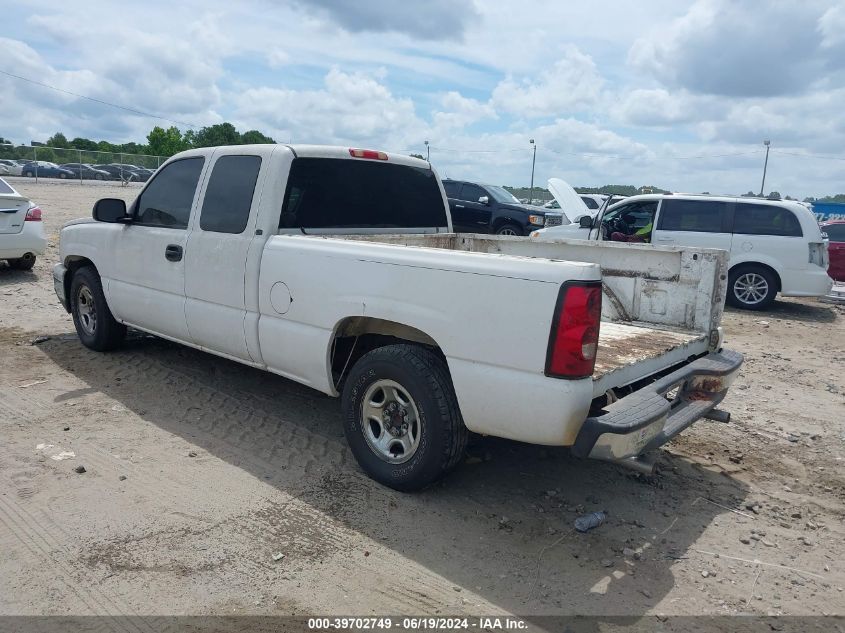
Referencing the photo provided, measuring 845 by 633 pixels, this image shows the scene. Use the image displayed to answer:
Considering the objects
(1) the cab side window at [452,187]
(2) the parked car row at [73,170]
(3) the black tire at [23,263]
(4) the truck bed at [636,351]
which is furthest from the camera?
(2) the parked car row at [73,170]

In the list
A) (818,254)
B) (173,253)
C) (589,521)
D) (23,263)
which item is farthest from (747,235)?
(23,263)

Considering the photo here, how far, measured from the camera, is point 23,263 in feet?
34.8

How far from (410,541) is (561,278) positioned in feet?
5.09

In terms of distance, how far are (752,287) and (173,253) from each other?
933cm

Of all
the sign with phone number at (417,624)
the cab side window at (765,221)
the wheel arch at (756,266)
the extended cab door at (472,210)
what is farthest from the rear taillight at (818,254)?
the sign with phone number at (417,624)

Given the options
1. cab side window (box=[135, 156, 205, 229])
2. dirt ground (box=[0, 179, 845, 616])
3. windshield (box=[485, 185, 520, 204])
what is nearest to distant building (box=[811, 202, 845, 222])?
windshield (box=[485, 185, 520, 204])

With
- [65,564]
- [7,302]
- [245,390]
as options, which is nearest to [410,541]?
[65,564]

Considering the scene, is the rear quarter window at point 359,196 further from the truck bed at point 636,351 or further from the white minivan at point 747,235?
the white minivan at point 747,235

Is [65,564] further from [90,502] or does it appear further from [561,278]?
[561,278]

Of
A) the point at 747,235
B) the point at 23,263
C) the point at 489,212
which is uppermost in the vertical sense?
the point at 489,212

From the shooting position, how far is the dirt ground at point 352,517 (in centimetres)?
304

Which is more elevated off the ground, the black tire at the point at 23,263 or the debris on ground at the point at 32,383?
the black tire at the point at 23,263

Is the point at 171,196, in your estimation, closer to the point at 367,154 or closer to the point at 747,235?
the point at 367,154

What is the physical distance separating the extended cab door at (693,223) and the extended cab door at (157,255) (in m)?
8.18
